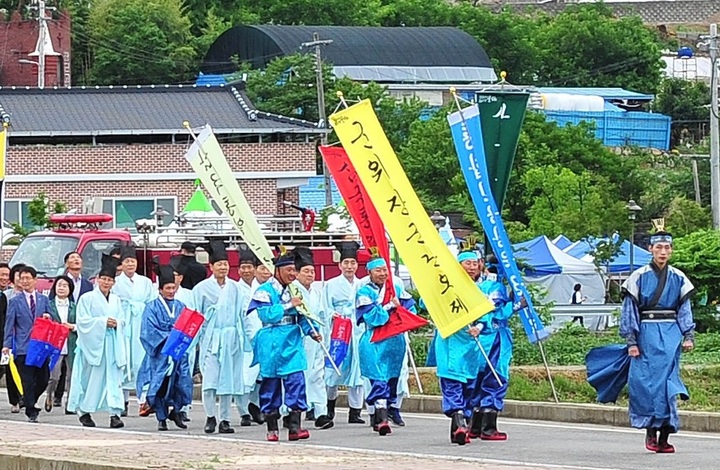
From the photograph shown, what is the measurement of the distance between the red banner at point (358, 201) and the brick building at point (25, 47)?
4256 centimetres

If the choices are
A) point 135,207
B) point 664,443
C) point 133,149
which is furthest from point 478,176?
point 133,149

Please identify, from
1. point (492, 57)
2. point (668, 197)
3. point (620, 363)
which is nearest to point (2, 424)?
point (620, 363)

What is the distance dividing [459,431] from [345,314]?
117 inches

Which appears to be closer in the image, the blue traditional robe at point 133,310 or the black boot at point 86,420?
the black boot at point 86,420

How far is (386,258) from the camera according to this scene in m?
17.0

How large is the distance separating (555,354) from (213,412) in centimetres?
838

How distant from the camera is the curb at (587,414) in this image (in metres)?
16.0

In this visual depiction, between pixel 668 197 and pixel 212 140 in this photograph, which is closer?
pixel 212 140

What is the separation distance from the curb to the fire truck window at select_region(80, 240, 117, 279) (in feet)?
24.9

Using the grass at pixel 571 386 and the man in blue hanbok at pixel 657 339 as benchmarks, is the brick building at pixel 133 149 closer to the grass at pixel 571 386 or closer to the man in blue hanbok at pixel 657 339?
the grass at pixel 571 386

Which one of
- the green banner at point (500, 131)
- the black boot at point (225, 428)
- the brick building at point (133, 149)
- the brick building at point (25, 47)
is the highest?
the brick building at point (25, 47)

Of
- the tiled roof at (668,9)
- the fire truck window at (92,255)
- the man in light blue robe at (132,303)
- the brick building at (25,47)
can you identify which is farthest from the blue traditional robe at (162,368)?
the tiled roof at (668,9)

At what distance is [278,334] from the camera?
14.4m

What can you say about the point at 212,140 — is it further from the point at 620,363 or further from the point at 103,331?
the point at 620,363
